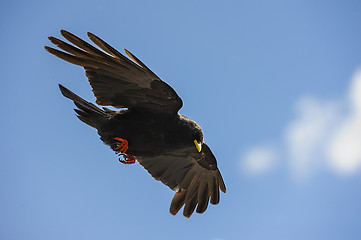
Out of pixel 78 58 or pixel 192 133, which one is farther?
pixel 192 133

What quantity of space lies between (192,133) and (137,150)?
40.6 inches

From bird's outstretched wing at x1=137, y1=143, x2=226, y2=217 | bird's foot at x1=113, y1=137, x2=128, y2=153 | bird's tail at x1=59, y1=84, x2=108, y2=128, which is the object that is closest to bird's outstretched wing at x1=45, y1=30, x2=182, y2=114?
bird's tail at x1=59, y1=84, x2=108, y2=128

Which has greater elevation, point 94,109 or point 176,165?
point 176,165

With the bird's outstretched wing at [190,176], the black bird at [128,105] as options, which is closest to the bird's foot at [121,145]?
the black bird at [128,105]

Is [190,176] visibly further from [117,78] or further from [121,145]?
[117,78]

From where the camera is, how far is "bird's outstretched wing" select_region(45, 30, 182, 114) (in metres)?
5.32

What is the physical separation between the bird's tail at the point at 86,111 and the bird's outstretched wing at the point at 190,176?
68.6 inches

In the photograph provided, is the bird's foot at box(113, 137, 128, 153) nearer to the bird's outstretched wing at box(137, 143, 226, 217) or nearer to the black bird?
the black bird

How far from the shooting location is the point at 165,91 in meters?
6.04

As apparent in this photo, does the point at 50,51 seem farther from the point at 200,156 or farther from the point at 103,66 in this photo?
the point at 200,156

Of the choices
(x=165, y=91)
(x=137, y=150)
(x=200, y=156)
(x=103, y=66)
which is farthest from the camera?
(x=200, y=156)

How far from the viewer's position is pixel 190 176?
7.94 metres

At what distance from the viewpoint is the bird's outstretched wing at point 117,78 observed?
17.5ft

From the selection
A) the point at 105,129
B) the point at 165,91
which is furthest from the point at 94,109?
the point at 165,91
